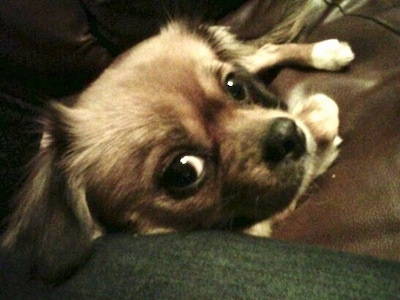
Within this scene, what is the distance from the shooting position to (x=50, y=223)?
0.91 meters

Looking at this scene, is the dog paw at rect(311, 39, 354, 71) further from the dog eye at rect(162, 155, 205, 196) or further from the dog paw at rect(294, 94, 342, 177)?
the dog eye at rect(162, 155, 205, 196)

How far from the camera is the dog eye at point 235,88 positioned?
3.46ft

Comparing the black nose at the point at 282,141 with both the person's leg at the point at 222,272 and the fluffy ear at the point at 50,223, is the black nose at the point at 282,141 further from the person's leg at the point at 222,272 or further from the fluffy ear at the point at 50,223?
the fluffy ear at the point at 50,223

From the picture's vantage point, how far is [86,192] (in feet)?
3.30

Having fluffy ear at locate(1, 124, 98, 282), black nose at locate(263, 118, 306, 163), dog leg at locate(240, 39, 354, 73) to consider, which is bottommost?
dog leg at locate(240, 39, 354, 73)

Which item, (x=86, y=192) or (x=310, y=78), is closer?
(x=86, y=192)

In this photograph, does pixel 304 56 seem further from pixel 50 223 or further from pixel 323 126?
pixel 50 223

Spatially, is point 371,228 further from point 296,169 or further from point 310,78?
point 310,78

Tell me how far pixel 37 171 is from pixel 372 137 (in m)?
0.63

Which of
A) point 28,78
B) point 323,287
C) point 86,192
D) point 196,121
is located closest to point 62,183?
point 86,192

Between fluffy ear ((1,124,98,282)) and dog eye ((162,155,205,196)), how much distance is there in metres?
0.17

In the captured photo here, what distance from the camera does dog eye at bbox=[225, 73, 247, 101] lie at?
41.5 inches

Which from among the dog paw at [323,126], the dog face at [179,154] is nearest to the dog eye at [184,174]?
the dog face at [179,154]

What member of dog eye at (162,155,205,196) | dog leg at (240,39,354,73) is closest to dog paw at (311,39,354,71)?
dog leg at (240,39,354,73)
